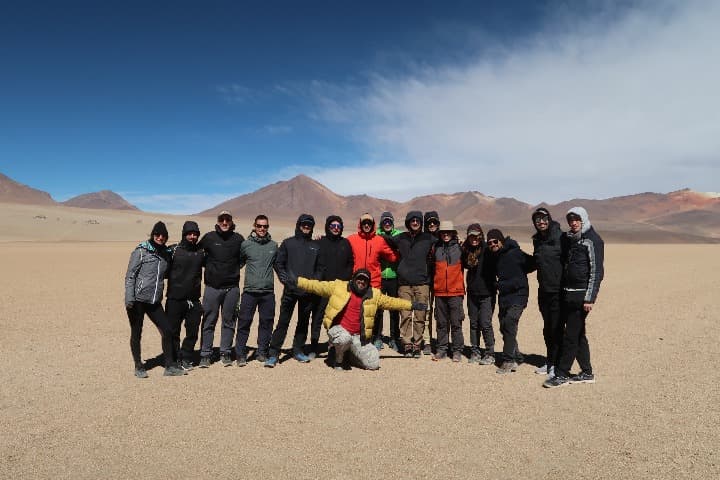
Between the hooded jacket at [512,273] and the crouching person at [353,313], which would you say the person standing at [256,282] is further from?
the hooded jacket at [512,273]

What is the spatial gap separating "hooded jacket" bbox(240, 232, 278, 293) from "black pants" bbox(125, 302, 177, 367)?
3.61 ft

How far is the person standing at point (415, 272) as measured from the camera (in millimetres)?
6547

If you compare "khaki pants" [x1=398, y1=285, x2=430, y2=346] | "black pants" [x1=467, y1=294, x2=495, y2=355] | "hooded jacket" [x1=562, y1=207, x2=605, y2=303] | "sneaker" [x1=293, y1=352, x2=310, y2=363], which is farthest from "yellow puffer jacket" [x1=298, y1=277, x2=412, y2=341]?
"hooded jacket" [x1=562, y1=207, x2=605, y2=303]

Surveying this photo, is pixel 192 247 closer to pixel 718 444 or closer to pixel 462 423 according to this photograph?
pixel 462 423

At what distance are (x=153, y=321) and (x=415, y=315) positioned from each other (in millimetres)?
3591

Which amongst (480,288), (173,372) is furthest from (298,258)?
(480,288)

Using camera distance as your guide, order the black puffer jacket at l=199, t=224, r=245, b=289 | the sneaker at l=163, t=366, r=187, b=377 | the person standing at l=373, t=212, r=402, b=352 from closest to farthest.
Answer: the sneaker at l=163, t=366, r=187, b=377
the black puffer jacket at l=199, t=224, r=245, b=289
the person standing at l=373, t=212, r=402, b=352

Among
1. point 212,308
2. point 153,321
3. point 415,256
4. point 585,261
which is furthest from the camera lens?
point 415,256

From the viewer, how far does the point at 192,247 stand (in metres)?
5.85

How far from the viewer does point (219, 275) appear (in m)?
5.96

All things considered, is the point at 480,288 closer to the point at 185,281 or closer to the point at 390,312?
the point at 390,312

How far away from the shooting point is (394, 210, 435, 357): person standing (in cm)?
655

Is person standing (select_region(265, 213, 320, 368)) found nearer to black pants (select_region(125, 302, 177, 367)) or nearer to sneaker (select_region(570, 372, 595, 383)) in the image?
black pants (select_region(125, 302, 177, 367))

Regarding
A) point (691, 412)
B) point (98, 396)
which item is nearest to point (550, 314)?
point (691, 412)
